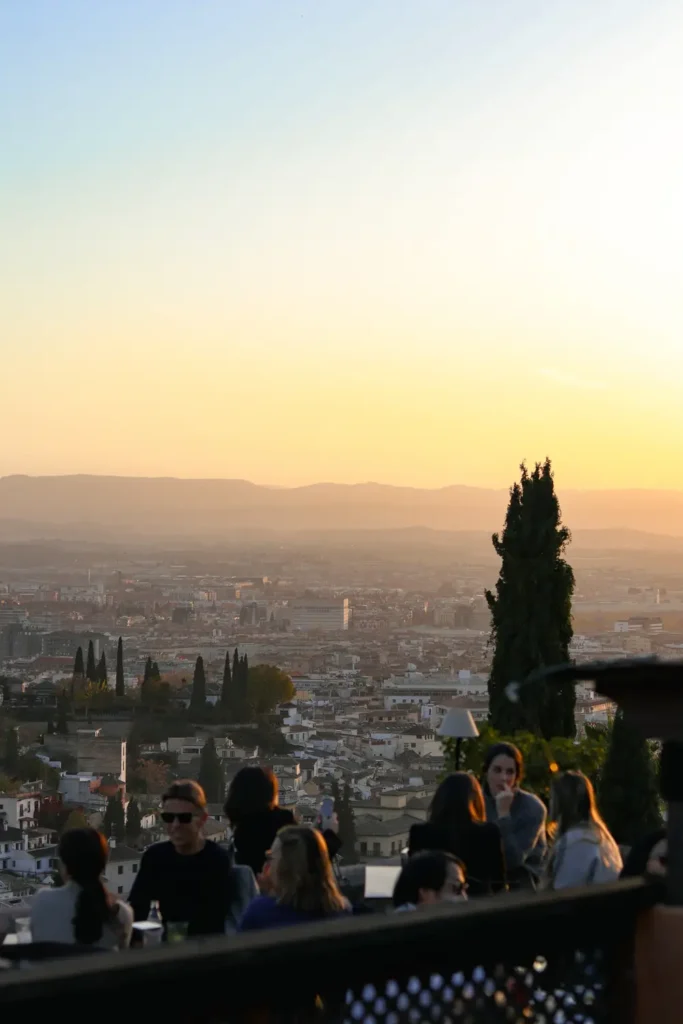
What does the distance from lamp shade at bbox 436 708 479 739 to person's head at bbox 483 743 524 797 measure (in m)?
4.93

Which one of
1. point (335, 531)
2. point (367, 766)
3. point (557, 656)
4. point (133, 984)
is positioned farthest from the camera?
point (335, 531)

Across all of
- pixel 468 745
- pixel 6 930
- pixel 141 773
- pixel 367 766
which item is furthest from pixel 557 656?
pixel 141 773

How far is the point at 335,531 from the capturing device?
94562 millimetres

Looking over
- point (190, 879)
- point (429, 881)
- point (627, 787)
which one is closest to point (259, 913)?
point (429, 881)

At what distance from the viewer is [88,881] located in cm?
391

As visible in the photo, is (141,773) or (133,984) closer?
(133,984)

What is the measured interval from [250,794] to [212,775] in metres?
40.7

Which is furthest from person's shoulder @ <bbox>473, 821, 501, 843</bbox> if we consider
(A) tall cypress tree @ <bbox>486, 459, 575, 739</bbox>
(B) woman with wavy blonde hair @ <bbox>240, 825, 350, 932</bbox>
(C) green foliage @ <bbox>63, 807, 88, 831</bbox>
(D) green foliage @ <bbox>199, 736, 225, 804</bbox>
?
(D) green foliage @ <bbox>199, 736, 225, 804</bbox>

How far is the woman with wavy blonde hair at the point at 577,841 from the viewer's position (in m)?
4.51

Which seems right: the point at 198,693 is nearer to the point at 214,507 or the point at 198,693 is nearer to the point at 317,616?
the point at 317,616

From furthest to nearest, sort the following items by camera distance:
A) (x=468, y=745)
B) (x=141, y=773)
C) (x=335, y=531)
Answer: (x=335, y=531), (x=141, y=773), (x=468, y=745)

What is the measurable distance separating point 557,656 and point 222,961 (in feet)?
51.6

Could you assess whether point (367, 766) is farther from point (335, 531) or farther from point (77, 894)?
point (335, 531)

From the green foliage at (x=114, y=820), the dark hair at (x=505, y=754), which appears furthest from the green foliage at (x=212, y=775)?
the dark hair at (x=505, y=754)
